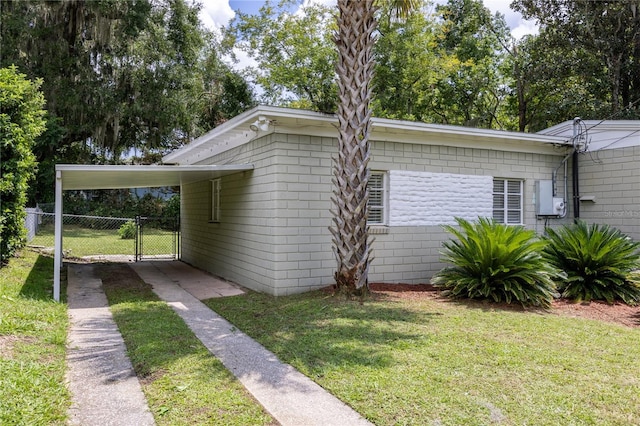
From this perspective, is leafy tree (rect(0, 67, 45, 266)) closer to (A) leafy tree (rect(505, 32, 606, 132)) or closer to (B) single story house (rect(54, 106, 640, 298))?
(B) single story house (rect(54, 106, 640, 298))

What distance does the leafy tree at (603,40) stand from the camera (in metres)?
16.9

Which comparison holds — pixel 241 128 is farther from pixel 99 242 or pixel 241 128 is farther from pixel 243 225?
pixel 99 242

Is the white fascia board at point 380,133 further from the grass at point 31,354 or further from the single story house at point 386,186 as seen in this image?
the grass at point 31,354

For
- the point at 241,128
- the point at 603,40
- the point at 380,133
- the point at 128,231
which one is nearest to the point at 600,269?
the point at 380,133

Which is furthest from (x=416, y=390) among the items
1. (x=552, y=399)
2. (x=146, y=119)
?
(x=146, y=119)

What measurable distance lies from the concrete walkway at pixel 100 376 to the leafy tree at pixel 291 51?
61.9 ft

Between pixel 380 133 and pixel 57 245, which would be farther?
Answer: pixel 380 133

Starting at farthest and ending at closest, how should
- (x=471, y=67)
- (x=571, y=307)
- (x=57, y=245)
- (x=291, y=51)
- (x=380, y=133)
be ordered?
(x=291, y=51) < (x=471, y=67) < (x=380, y=133) < (x=571, y=307) < (x=57, y=245)

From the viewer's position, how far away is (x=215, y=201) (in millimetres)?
11148

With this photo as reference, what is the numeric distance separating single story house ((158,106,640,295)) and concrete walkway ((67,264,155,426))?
2839 mm

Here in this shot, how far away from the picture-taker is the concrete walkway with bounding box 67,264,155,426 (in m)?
3.24

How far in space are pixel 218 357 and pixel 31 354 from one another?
1751 mm

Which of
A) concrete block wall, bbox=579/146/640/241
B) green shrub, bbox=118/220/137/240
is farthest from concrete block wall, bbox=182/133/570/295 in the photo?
green shrub, bbox=118/220/137/240

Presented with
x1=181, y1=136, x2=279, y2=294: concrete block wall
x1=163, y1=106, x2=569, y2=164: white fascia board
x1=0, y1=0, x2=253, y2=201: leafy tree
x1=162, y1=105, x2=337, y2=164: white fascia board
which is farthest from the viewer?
x1=0, y1=0, x2=253, y2=201: leafy tree
